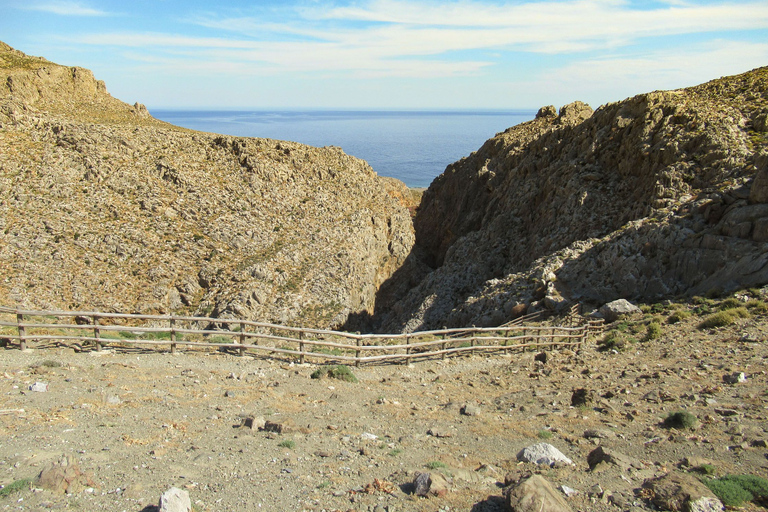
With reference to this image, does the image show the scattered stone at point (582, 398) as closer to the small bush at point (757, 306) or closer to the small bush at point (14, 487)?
the small bush at point (757, 306)

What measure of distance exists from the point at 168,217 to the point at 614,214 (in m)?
30.7

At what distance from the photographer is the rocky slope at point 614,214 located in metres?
20.4

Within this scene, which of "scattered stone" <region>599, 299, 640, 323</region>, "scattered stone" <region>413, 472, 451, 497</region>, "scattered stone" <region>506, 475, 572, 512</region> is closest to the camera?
"scattered stone" <region>506, 475, 572, 512</region>

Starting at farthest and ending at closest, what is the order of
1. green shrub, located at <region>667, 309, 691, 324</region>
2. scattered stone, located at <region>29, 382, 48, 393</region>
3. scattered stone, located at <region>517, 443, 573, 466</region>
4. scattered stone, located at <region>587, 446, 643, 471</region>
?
green shrub, located at <region>667, 309, 691, 324</region>, scattered stone, located at <region>29, 382, 48, 393</region>, scattered stone, located at <region>517, 443, 573, 466</region>, scattered stone, located at <region>587, 446, 643, 471</region>

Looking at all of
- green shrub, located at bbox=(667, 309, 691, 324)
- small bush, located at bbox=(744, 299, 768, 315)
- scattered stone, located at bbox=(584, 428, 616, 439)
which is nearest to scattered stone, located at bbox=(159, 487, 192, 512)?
scattered stone, located at bbox=(584, 428, 616, 439)

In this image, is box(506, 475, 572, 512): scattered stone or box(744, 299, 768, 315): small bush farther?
box(744, 299, 768, 315): small bush

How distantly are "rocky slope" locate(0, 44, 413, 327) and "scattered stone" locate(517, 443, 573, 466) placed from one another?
2501cm

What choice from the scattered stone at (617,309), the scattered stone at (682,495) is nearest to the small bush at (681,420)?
the scattered stone at (682,495)

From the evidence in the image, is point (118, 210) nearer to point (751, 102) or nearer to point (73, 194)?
point (73, 194)

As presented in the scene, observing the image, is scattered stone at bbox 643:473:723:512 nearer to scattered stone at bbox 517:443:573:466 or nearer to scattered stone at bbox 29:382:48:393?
scattered stone at bbox 517:443:573:466

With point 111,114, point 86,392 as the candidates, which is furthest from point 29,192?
point 86,392

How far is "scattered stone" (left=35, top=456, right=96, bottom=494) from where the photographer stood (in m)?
6.63

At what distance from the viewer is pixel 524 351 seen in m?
18.6

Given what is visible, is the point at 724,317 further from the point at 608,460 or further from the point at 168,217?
the point at 168,217
